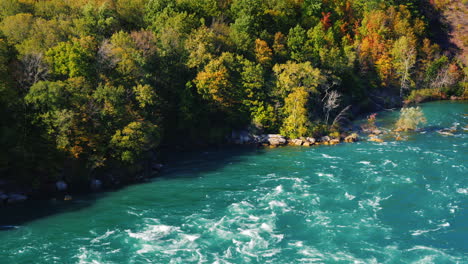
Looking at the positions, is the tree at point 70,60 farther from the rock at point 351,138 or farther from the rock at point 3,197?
the rock at point 351,138

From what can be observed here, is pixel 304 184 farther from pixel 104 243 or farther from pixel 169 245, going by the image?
pixel 104 243

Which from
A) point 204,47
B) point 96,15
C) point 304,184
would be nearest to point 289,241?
point 304,184

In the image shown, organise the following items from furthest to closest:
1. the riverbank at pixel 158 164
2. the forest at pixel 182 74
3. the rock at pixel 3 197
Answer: the forest at pixel 182 74 → the riverbank at pixel 158 164 → the rock at pixel 3 197

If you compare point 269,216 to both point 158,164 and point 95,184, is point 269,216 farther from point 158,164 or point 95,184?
point 95,184

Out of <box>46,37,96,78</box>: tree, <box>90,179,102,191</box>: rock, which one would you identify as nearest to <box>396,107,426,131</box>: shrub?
<box>90,179,102,191</box>: rock

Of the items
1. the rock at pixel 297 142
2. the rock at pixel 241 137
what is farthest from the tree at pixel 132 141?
the rock at pixel 297 142

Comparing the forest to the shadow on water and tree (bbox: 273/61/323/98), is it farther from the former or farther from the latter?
the shadow on water
